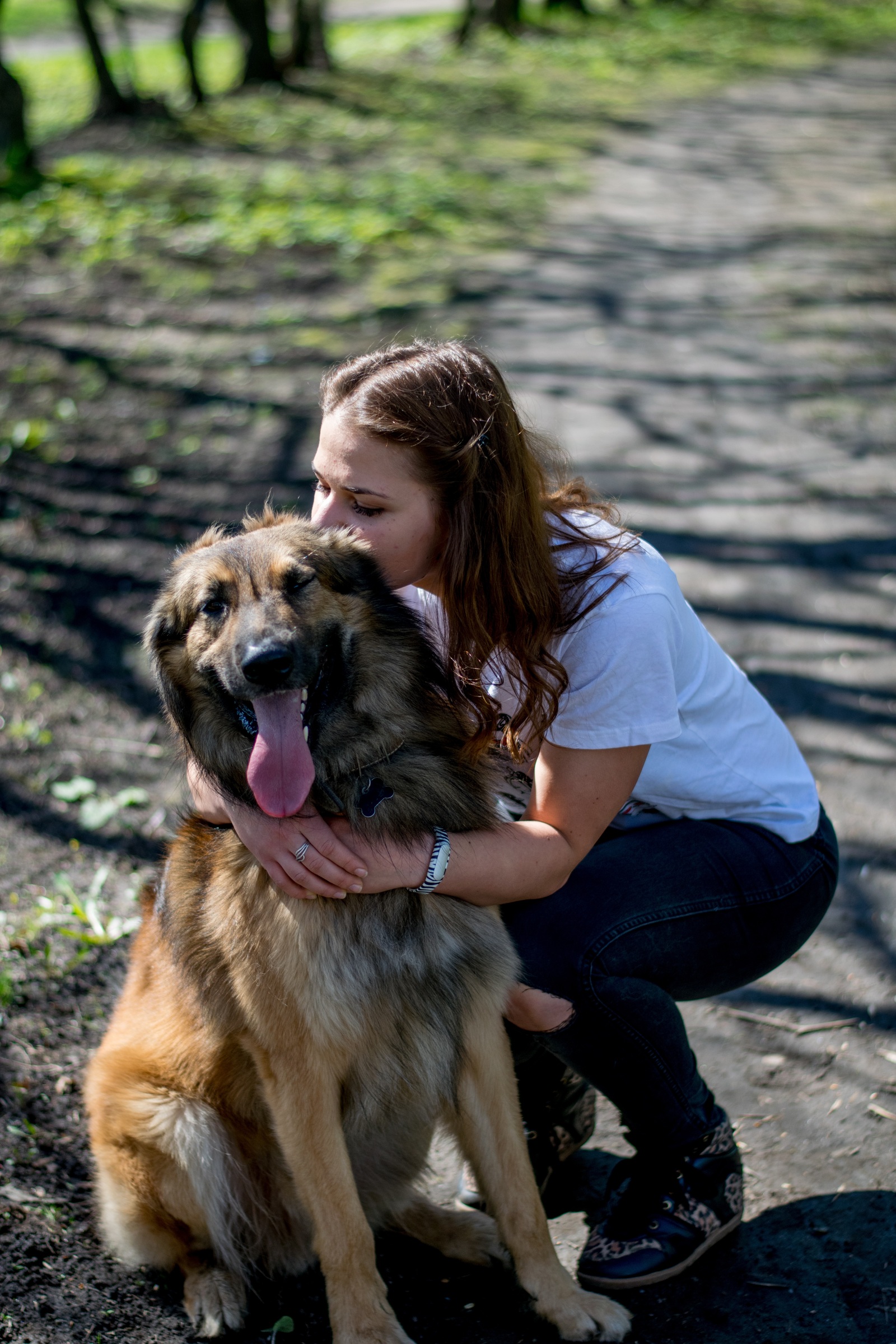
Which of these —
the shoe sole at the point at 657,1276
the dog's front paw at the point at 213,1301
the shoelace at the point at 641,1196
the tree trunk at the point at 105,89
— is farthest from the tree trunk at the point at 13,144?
the shoe sole at the point at 657,1276

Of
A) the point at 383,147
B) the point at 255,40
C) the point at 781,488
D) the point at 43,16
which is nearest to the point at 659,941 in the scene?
the point at 781,488

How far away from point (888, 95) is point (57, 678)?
14.9 metres

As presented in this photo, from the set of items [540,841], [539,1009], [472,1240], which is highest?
[540,841]

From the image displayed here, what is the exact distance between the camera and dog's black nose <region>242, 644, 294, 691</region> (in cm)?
217

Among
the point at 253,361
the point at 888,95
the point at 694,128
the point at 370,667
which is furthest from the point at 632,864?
the point at 888,95

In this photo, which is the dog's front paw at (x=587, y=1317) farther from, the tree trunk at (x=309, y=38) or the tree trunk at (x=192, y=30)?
the tree trunk at (x=309, y=38)

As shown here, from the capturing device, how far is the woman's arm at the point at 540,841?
2.30 metres

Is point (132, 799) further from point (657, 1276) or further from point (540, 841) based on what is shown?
point (657, 1276)

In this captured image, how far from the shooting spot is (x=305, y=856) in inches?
88.5

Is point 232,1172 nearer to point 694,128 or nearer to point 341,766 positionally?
point 341,766

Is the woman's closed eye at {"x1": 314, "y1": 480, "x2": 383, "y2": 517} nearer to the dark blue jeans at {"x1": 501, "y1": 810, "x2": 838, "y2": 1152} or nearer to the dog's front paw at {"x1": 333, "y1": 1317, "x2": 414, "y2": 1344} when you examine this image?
the dark blue jeans at {"x1": 501, "y1": 810, "x2": 838, "y2": 1152}

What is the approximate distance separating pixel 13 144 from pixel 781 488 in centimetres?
860

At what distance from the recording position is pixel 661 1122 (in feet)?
8.08

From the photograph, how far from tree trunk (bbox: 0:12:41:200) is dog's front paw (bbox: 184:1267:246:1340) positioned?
33.6 ft
